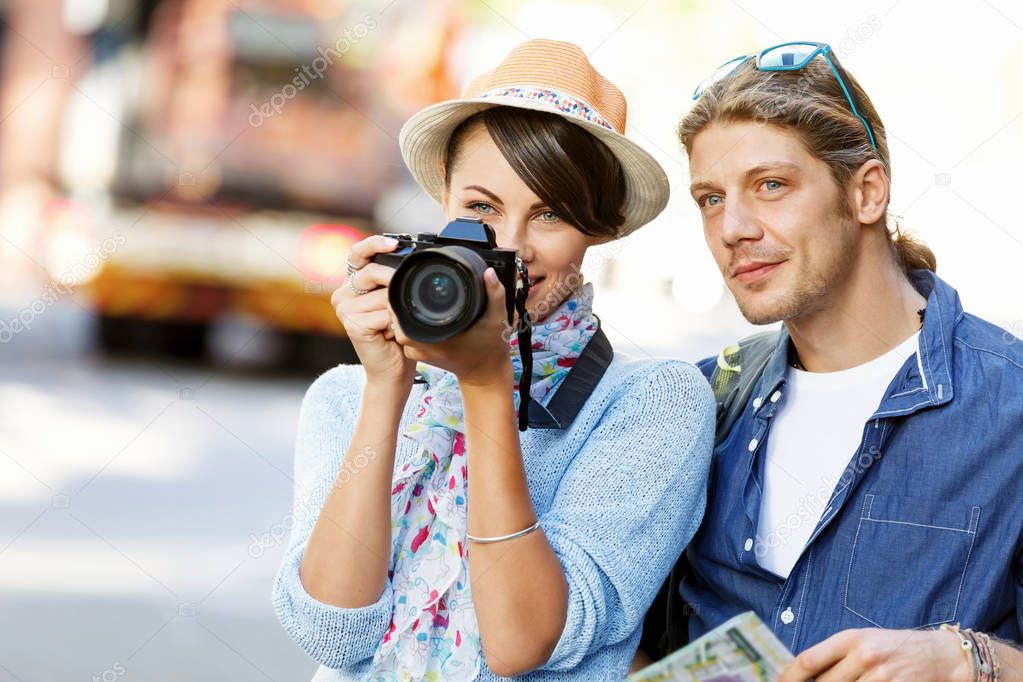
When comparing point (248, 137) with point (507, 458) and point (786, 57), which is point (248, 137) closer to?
point (786, 57)

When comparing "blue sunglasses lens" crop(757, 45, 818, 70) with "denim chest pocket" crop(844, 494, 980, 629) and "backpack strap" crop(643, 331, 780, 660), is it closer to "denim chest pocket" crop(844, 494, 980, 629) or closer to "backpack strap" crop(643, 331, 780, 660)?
"backpack strap" crop(643, 331, 780, 660)

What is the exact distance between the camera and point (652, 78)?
9.59 metres

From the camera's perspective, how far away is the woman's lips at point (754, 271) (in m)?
2.48

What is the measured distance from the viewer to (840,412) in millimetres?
2457

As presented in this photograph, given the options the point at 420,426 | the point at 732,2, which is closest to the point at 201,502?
the point at 420,426

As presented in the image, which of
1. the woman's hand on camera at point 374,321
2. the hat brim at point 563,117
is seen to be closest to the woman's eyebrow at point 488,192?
the hat brim at point 563,117

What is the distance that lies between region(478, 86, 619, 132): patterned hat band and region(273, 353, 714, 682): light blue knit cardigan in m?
0.50

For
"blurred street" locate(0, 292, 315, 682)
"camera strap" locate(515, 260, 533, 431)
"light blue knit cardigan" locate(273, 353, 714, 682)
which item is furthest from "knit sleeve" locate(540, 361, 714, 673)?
"blurred street" locate(0, 292, 315, 682)

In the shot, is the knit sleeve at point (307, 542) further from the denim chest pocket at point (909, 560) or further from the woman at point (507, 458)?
the denim chest pocket at point (909, 560)

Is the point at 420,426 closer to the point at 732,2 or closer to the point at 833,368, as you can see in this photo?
the point at 833,368

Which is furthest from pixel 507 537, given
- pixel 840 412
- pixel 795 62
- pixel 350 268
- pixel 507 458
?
pixel 795 62

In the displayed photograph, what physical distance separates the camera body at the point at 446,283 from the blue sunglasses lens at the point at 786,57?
94 centimetres

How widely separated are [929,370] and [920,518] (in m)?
0.30

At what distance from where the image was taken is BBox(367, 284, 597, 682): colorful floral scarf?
2.15 metres
